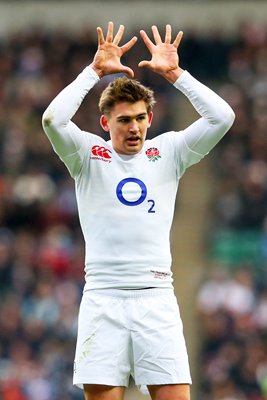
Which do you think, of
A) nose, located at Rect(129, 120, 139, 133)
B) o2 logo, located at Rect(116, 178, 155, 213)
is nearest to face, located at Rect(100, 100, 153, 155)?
nose, located at Rect(129, 120, 139, 133)

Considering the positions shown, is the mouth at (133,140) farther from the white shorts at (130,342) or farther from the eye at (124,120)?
the white shorts at (130,342)

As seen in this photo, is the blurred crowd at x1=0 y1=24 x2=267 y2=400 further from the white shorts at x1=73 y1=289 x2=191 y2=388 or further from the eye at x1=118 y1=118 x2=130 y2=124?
the eye at x1=118 y1=118 x2=130 y2=124

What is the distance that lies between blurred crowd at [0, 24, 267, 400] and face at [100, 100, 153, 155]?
632 cm

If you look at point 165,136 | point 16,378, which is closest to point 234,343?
point 16,378

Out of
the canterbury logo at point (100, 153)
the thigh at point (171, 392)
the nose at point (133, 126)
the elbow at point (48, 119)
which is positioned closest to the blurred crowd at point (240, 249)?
the thigh at point (171, 392)

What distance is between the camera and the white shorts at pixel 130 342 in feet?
20.0

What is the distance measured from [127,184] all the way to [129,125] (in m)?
0.30

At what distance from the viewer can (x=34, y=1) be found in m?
21.2

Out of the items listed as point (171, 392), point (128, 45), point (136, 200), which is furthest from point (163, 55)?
point (171, 392)

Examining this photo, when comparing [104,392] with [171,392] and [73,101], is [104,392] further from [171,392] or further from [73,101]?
[73,101]

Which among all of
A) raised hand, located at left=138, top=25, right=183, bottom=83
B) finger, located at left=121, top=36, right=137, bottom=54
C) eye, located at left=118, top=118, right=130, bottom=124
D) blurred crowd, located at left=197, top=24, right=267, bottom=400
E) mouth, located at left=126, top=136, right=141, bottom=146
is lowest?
blurred crowd, located at left=197, top=24, right=267, bottom=400

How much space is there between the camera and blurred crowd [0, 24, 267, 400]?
42.7 ft

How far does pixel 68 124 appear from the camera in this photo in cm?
625

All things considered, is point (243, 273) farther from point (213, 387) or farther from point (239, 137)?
point (239, 137)
